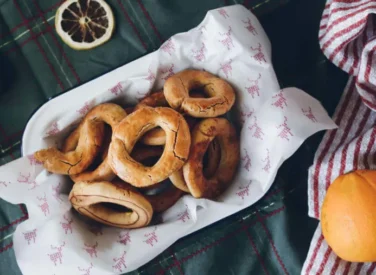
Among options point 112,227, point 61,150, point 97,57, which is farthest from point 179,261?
point 97,57

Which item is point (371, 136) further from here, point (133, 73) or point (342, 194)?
point (133, 73)

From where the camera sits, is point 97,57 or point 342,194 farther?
point 97,57

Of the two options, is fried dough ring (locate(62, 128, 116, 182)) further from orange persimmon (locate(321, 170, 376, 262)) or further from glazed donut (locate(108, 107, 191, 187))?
orange persimmon (locate(321, 170, 376, 262))

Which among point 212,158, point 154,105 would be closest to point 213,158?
point 212,158

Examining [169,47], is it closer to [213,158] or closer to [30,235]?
[213,158]

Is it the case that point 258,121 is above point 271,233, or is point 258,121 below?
above

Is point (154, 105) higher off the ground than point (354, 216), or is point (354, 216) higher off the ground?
point (154, 105)

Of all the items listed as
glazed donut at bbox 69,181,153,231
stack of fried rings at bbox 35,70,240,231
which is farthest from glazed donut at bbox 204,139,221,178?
glazed donut at bbox 69,181,153,231
